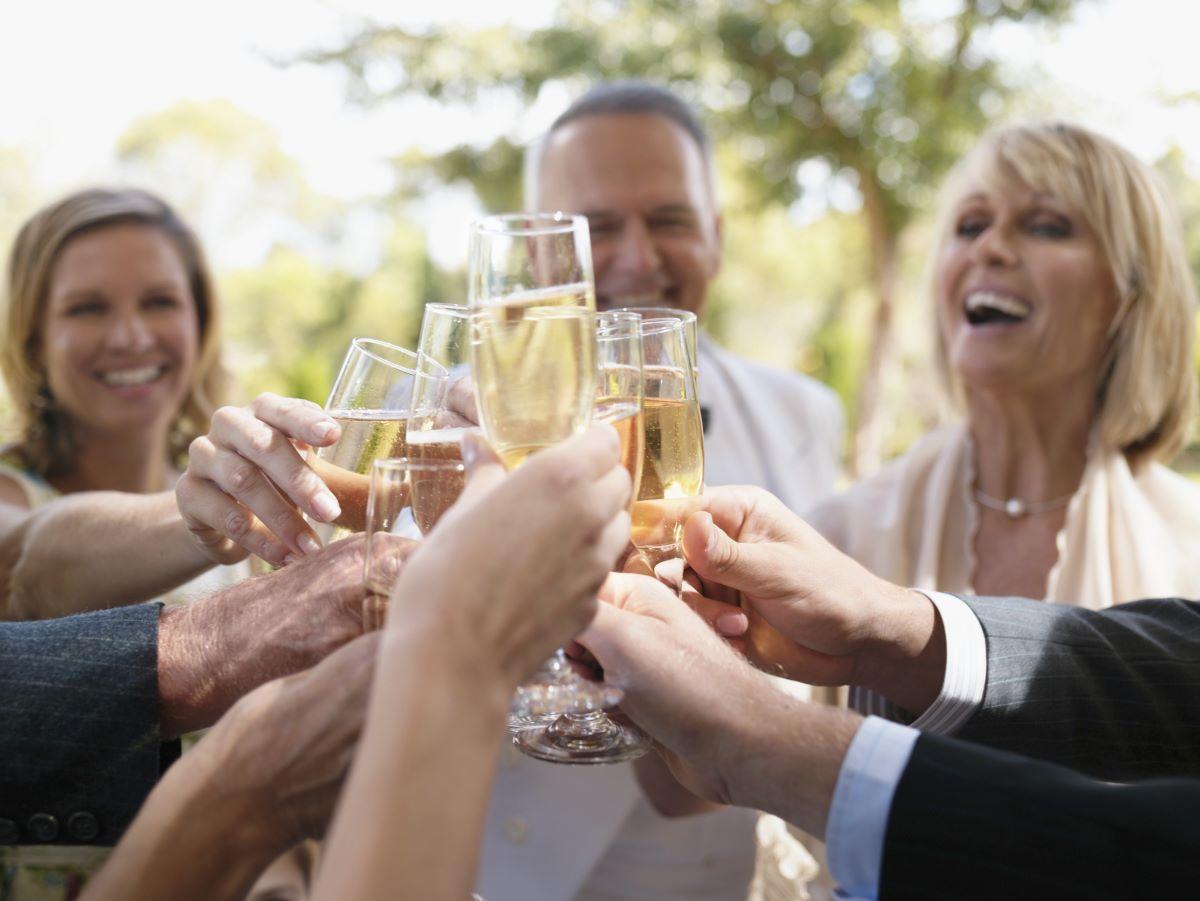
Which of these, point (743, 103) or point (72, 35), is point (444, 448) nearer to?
point (743, 103)

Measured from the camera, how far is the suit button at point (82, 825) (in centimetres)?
176

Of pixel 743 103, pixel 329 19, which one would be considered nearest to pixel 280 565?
pixel 743 103

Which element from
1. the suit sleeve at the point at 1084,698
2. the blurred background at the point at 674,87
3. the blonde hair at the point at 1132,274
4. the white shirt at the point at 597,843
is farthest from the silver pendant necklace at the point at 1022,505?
the suit sleeve at the point at 1084,698

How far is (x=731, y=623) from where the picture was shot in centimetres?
210

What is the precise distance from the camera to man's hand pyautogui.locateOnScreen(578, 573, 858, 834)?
153 centimetres

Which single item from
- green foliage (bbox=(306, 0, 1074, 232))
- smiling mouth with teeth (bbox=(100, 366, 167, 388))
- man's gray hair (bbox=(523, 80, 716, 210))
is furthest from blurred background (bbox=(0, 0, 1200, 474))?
man's gray hair (bbox=(523, 80, 716, 210))

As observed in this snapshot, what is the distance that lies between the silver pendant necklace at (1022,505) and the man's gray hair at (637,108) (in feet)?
5.71

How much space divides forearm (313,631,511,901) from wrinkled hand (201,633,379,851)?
298 mm

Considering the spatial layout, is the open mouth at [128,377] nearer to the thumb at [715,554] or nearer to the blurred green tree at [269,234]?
the thumb at [715,554]

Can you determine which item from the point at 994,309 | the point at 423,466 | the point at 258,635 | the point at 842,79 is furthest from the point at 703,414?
the point at 842,79

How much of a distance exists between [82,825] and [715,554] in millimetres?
1206

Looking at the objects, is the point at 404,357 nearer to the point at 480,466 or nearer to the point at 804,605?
the point at 480,466

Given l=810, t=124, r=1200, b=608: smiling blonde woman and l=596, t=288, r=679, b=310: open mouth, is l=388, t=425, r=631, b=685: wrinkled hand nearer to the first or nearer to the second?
l=810, t=124, r=1200, b=608: smiling blonde woman

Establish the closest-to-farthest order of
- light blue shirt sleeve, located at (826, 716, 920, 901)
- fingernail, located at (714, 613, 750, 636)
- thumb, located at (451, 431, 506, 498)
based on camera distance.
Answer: thumb, located at (451, 431, 506, 498), light blue shirt sleeve, located at (826, 716, 920, 901), fingernail, located at (714, 613, 750, 636)
